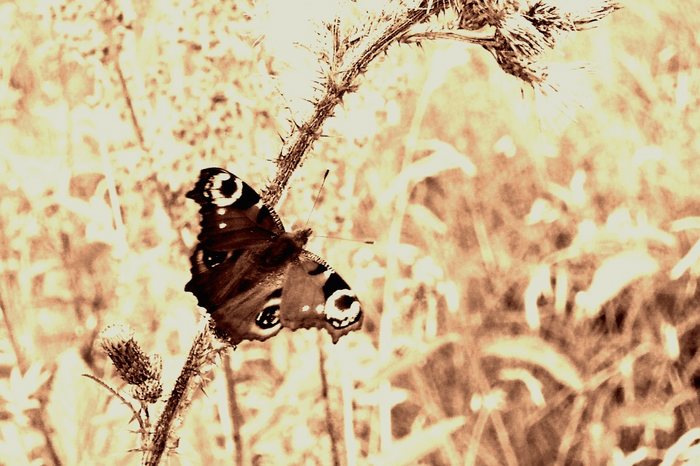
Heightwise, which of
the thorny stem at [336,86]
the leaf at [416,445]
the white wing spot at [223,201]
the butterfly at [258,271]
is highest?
the thorny stem at [336,86]

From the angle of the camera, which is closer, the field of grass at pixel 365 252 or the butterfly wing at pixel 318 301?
the butterfly wing at pixel 318 301

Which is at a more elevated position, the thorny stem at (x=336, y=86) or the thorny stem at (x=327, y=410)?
the thorny stem at (x=336, y=86)

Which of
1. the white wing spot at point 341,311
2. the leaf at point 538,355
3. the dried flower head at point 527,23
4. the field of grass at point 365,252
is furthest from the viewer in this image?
the leaf at point 538,355

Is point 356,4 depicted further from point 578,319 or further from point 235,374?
point 578,319

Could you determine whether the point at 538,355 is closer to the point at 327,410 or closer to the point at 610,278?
the point at 610,278

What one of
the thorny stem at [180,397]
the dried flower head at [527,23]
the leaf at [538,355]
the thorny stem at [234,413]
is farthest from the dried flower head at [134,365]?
the leaf at [538,355]

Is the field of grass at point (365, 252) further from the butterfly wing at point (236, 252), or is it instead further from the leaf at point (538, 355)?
the butterfly wing at point (236, 252)
